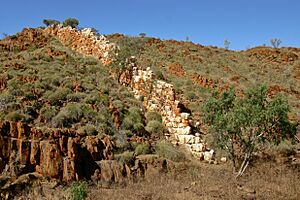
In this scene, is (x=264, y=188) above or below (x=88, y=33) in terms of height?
below

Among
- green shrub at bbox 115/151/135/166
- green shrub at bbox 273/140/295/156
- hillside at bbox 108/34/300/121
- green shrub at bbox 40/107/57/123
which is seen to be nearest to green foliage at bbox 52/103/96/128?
green shrub at bbox 40/107/57/123

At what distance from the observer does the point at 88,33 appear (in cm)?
2523

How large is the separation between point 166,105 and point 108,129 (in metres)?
3.61

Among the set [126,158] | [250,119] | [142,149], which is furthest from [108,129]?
[250,119]

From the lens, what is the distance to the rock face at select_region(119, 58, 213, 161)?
52.2ft

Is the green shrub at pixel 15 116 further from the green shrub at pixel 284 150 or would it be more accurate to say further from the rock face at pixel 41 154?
the green shrub at pixel 284 150

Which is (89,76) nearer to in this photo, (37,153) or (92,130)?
(92,130)

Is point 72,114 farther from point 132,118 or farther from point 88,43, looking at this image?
point 88,43

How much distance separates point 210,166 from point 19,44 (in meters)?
18.7

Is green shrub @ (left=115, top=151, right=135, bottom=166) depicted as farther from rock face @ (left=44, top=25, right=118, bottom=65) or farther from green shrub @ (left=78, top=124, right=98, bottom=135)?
rock face @ (left=44, top=25, right=118, bottom=65)

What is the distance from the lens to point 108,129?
609 inches

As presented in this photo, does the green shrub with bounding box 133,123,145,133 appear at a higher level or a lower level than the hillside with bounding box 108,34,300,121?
lower

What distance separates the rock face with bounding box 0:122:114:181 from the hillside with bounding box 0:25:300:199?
30 millimetres

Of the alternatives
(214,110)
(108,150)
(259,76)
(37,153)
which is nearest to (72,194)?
(37,153)
